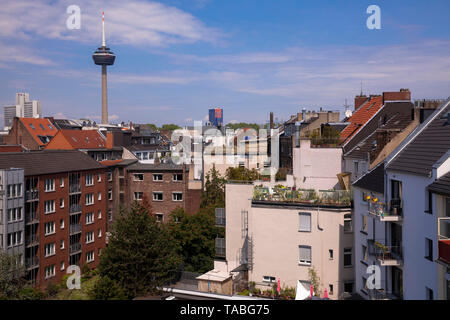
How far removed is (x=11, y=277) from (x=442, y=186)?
36.3m

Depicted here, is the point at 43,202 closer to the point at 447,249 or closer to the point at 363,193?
the point at 363,193

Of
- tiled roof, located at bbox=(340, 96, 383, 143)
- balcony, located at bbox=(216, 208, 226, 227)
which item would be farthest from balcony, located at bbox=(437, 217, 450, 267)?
balcony, located at bbox=(216, 208, 226, 227)

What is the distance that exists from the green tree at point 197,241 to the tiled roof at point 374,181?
23611mm

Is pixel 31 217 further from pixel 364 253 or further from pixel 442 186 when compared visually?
pixel 442 186

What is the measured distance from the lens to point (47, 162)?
52688mm

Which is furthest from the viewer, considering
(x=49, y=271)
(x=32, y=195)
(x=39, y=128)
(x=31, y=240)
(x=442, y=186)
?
(x=39, y=128)

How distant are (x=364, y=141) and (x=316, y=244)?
438 inches

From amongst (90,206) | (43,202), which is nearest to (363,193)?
(43,202)

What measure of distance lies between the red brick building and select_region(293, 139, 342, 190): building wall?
27.4m

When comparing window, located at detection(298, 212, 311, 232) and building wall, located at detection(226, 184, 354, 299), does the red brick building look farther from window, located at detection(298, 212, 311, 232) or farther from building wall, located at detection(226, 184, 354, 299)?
window, located at detection(298, 212, 311, 232)

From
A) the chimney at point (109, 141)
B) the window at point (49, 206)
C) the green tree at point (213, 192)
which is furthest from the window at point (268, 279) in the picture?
the chimney at point (109, 141)

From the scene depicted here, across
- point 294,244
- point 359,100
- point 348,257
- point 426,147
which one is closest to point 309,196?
point 294,244

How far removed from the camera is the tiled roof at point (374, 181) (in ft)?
85.6
